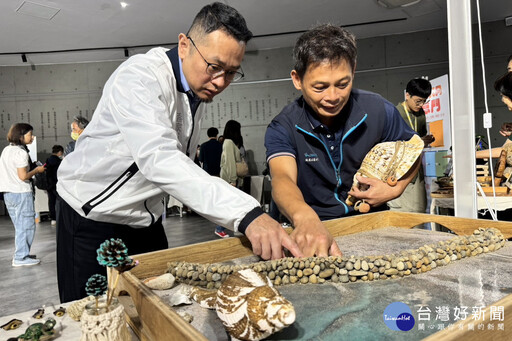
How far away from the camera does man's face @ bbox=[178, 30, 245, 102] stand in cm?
101

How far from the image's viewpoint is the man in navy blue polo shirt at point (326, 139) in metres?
1.16

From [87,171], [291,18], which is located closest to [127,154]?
[87,171]

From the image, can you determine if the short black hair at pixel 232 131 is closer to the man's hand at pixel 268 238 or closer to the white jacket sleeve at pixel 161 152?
the white jacket sleeve at pixel 161 152

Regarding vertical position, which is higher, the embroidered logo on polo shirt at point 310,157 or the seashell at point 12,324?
the embroidered logo on polo shirt at point 310,157

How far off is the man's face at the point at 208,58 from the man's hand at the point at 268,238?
0.45 m

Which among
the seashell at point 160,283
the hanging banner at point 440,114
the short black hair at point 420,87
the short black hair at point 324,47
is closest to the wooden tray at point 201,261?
the seashell at point 160,283

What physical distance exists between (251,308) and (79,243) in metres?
0.90

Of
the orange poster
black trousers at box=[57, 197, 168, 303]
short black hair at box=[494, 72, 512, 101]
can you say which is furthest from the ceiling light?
black trousers at box=[57, 197, 168, 303]

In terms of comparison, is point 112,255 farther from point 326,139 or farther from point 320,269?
point 326,139

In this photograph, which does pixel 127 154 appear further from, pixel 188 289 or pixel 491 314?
pixel 491 314

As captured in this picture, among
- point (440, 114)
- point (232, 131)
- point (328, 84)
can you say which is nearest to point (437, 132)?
point (440, 114)

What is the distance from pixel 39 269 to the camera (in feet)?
11.7

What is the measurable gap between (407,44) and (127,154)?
6786 millimetres

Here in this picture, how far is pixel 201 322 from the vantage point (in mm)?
588
